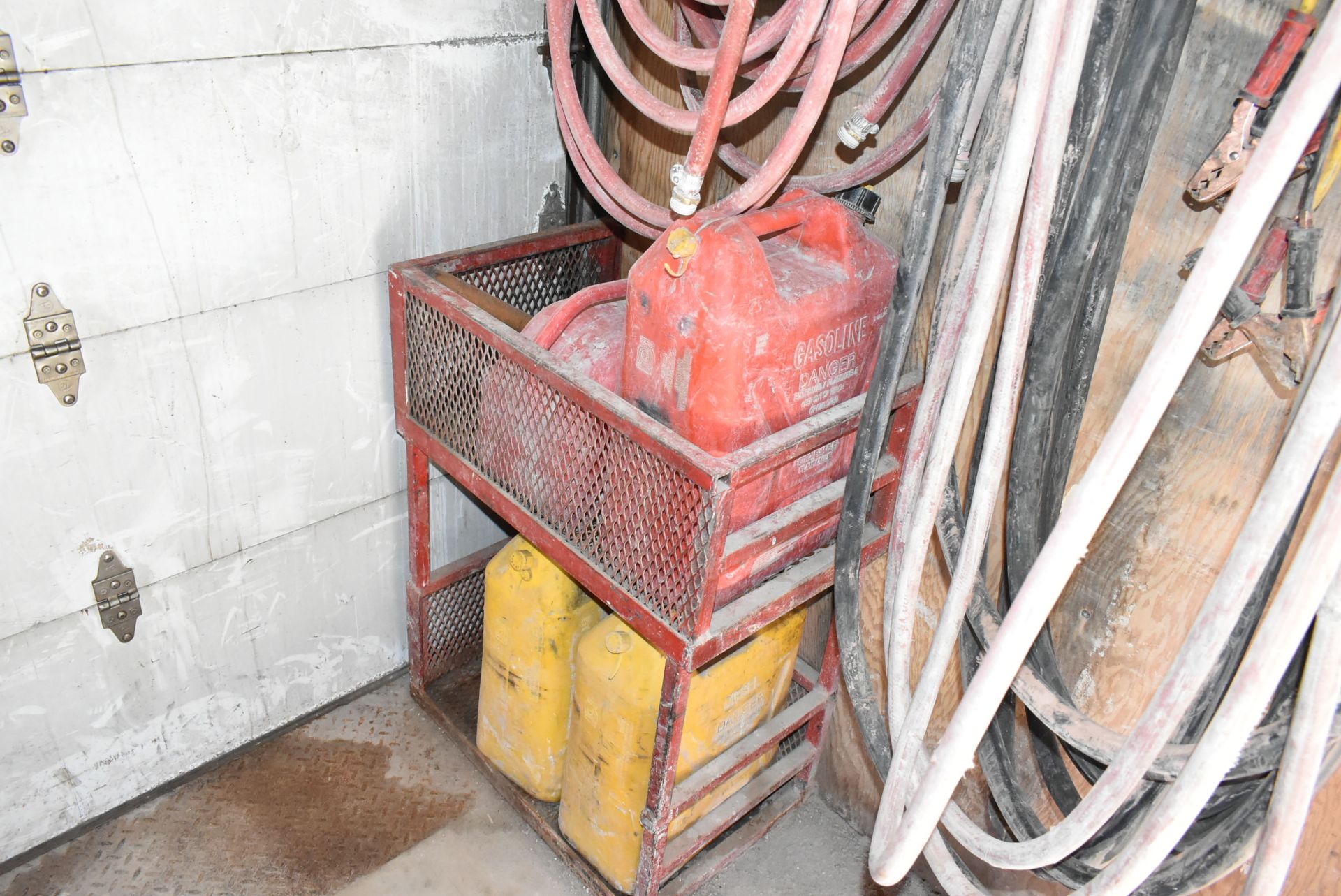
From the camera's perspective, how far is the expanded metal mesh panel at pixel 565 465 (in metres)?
1.53

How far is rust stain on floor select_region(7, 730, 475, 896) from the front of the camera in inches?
77.7

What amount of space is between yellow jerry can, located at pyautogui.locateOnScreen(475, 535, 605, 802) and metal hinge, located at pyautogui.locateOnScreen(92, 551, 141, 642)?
69 cm

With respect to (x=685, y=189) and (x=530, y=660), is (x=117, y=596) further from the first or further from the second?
(x=685, y=189)

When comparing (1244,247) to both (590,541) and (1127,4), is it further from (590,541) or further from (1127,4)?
(590,541)

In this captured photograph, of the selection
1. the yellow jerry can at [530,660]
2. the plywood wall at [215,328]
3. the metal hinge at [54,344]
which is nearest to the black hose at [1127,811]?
the yellow jerry can at [530,660]

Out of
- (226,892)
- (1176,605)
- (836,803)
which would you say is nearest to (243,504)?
(226,892)

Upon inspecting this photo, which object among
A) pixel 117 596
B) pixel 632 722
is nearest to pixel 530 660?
pixel 632 722

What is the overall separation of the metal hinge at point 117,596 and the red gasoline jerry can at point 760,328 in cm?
107

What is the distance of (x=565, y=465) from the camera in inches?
67.5

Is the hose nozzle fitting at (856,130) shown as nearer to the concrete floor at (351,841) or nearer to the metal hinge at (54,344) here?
the metal hinge at (54,344)

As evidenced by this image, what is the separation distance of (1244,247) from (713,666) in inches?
46.7

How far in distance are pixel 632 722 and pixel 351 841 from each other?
745 mm

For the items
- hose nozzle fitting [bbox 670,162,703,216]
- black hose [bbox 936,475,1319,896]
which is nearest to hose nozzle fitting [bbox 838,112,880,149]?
hose nozzle fitting [bbox 670,162,703,216]

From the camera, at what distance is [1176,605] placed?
5.19ft
